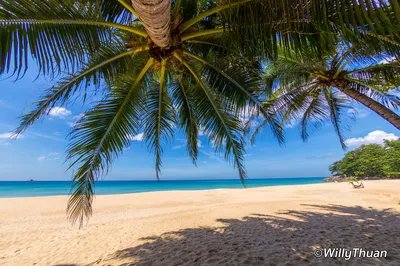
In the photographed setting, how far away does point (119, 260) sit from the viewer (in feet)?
12.6

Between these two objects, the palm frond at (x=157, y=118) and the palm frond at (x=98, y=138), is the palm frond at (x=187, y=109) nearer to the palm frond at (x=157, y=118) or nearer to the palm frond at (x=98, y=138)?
the palm frond at (x=157, y=118)

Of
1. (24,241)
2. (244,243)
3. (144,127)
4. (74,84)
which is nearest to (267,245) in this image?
(244,243)

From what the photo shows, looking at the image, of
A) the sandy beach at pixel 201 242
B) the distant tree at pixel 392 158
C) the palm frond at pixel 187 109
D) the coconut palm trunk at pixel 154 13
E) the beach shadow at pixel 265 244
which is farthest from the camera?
the distant tree at pixel 392 158

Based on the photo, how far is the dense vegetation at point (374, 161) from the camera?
89.6ft

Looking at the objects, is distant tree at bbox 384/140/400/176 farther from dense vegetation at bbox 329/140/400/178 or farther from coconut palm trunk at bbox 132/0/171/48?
coconut palm trunk at bbox 132/0/171/48

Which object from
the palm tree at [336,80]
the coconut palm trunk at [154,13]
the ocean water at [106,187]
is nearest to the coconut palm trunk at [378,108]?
the palm tree at [336,80]

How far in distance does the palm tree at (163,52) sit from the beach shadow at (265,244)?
1.41m

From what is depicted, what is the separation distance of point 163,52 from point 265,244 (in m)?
3.94

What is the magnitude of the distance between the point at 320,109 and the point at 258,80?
4008 mm

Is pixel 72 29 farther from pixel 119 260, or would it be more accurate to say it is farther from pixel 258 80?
pixel 119 260

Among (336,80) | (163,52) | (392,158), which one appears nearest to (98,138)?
(163,52)

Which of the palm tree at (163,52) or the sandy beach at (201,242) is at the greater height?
the palm tree at (163,52)

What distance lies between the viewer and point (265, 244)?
13.1 ft

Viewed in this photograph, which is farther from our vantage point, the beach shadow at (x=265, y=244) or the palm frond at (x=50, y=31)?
the beach shadow at (x=265, y=244)
